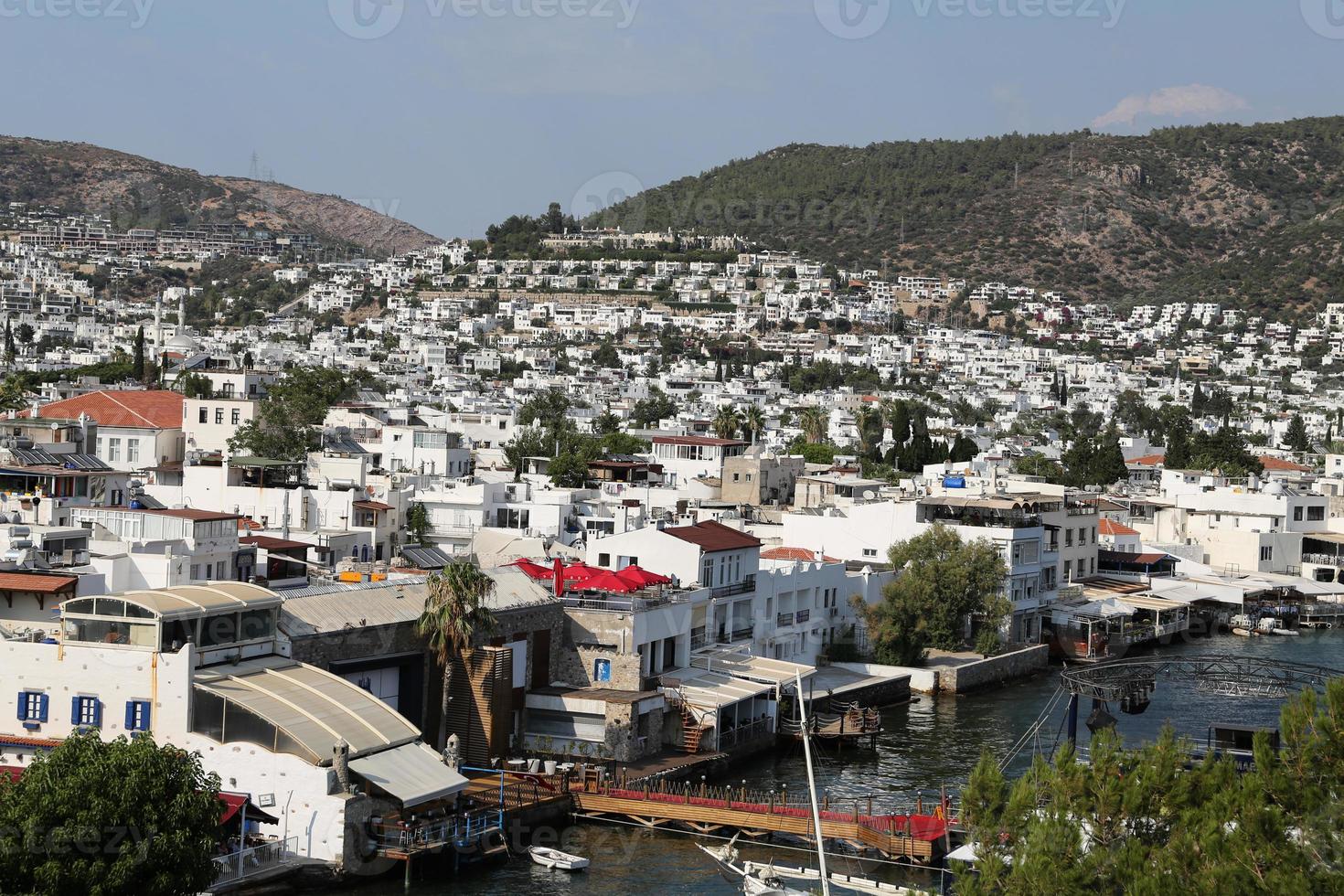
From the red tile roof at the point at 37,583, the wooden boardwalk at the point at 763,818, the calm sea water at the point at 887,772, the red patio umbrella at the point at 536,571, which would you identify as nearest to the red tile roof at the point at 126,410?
the red patio umbrella at the point at 536,571

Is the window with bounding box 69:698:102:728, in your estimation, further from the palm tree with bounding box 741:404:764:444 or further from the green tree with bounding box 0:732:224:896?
the palm tree with bounding box 741:404:764:444

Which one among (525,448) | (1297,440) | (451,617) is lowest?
(451,617)

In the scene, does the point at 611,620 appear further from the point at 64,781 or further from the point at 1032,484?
the point at 1032,484

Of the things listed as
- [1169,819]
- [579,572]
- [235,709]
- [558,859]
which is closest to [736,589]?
[579,572]

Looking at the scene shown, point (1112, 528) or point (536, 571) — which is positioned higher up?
point (536, 571)

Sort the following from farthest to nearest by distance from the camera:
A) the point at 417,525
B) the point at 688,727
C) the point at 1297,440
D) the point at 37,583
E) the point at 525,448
Answer: 1. the point at 1297,440
2. the point at 525,448
3. the point at 417,525
4. the point at 688,727
5. the point at 37,583

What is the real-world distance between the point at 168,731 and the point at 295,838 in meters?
2.78

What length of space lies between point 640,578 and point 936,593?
12639mm

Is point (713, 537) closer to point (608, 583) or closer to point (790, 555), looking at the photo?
point (608, 583)

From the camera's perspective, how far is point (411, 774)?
95.0 ft

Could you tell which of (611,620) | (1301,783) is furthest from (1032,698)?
(1301,783)

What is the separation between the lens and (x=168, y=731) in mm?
28672

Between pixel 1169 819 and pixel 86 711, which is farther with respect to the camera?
pixel 86 711

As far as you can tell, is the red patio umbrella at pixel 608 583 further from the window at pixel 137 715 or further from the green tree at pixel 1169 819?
the green tree at pixel 1169 819
